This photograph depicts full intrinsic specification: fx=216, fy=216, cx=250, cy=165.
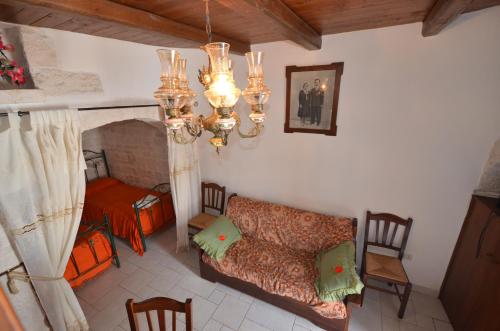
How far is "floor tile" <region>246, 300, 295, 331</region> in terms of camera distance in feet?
7.16

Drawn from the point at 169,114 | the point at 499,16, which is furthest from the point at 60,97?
the point at 499,16

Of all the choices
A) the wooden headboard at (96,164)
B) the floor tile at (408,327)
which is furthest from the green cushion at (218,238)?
the wooden headboard at (96,164)

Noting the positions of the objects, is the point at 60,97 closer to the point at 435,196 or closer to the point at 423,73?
the point at 423,73

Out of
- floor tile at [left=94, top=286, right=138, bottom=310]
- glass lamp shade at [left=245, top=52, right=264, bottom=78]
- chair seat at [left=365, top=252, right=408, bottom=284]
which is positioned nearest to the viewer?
glass lamp shade at [left=245, top=52, right=264, bottom=78]

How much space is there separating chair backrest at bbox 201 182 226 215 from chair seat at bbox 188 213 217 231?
158mm

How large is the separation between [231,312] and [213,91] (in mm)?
2331

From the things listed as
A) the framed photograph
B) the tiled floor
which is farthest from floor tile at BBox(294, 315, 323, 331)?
the framed photograph

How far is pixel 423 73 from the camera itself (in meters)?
1.99

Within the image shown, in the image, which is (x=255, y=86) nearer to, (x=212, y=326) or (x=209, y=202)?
(x=212, y=326)

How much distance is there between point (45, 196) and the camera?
5.68 ft

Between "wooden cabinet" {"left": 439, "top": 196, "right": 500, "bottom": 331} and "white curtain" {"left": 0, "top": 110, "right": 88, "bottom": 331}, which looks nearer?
"white curtain" {"left": 0, "top": 110, "right": 88, "bottom": 331}

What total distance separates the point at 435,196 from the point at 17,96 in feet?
12.3

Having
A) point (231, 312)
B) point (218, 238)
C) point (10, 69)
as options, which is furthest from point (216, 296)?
point (10, 69)

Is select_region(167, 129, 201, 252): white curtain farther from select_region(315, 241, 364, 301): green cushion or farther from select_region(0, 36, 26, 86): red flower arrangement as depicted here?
select_region(315, 241, 364, 301): green cushion
